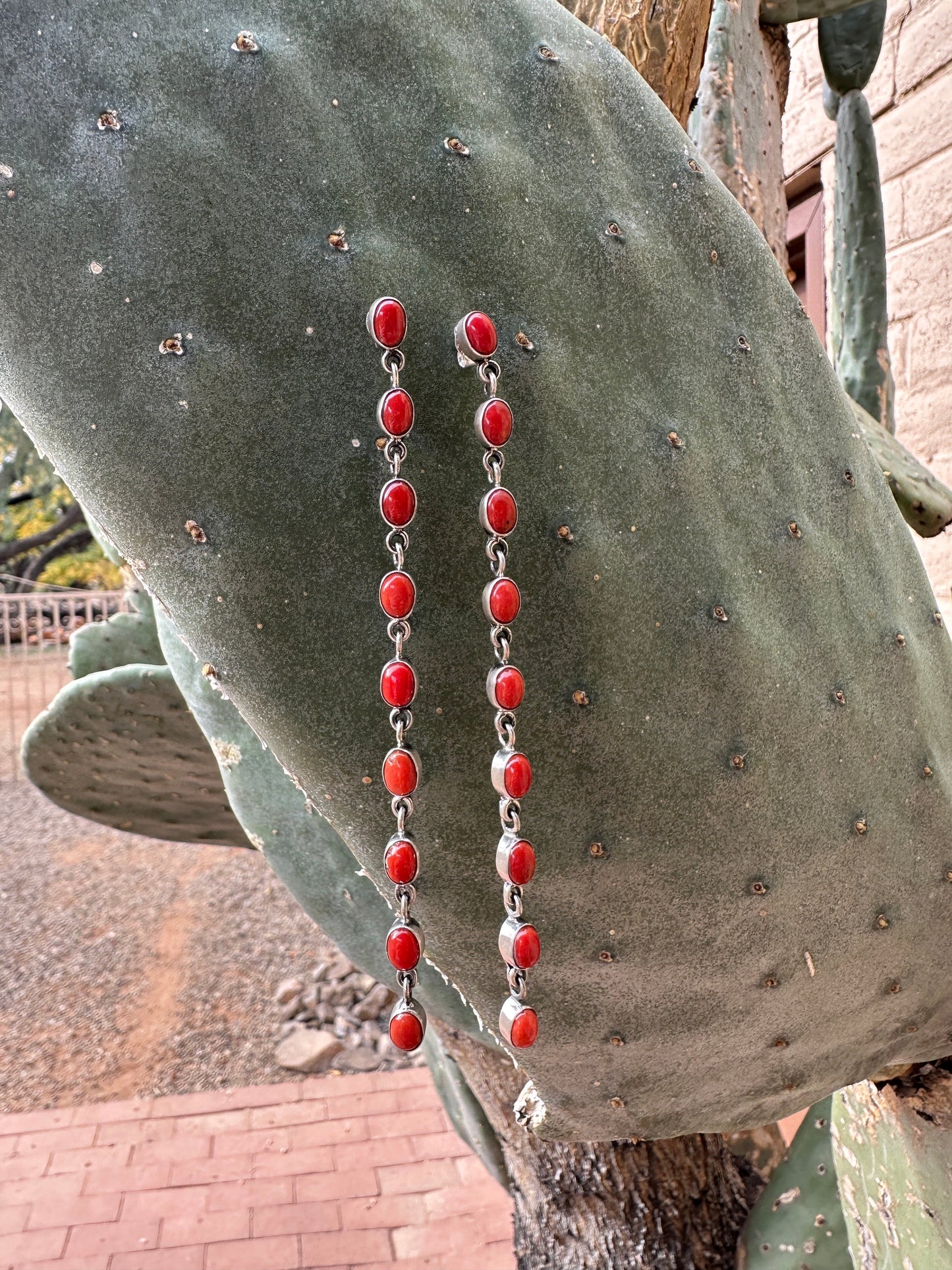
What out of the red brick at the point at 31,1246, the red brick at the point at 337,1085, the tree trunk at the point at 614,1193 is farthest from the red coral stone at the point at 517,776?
the red brick at the point at 337,1085

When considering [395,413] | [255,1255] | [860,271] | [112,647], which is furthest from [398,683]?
[255,1255]

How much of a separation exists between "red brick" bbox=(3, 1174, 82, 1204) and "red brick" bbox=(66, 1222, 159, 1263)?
15cm

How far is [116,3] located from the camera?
385 millimetres

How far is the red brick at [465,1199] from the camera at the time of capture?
92.1 inches

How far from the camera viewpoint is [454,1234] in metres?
2.25

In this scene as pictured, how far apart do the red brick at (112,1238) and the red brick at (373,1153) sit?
47cm

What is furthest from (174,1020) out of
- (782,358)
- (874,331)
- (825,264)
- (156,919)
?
(782,358)

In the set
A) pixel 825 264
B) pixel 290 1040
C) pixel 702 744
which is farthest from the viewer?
pixel 290 1040

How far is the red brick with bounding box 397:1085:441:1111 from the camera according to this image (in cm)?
282

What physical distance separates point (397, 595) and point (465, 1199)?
2397 mm

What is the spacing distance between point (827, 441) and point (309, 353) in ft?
0.96

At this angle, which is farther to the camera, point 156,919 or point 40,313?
point 156,919

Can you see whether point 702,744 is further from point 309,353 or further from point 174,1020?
point 174,1020

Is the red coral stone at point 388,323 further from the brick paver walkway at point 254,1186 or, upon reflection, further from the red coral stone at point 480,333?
the brick paver walkway at point 254,1186
